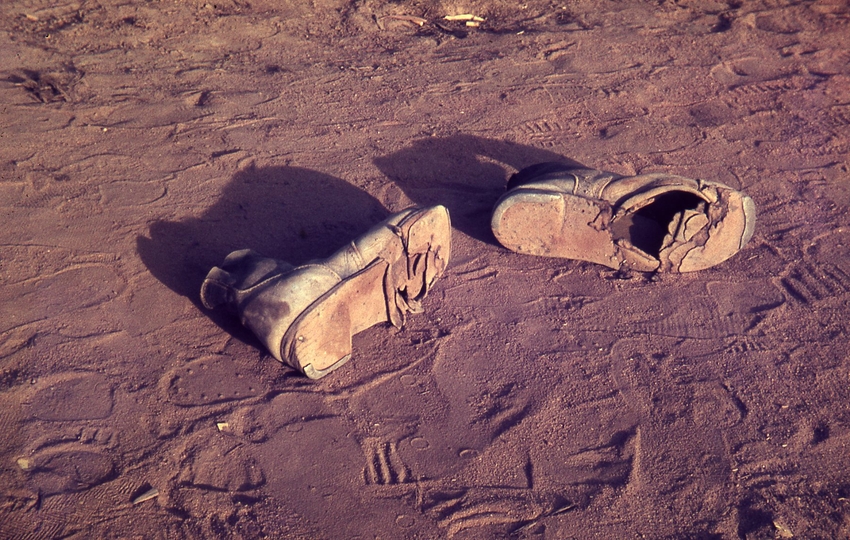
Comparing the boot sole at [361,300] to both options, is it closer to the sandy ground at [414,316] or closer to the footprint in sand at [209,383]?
the sandy ground at [414,316]

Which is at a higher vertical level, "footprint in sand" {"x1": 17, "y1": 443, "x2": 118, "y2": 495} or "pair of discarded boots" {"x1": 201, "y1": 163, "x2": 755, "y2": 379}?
"pair of discarded boots" {"x1": 201, "y1": 163, "x2": 755, "y2": 379}

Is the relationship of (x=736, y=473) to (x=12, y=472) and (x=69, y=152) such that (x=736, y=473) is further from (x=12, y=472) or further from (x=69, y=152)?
(x=69, y=152)

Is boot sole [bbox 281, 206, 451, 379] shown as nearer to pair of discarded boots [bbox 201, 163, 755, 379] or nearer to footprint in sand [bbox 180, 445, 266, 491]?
pair of discarded boots [bbox 201, 163, 755, 379]

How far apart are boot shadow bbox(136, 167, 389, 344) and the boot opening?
1.50 m

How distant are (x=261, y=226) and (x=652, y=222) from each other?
2.39 meters

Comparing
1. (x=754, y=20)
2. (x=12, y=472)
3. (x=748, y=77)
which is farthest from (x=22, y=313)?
(x=754, y=20)

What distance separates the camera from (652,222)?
12.8 feet

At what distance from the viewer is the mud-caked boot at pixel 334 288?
2.92m

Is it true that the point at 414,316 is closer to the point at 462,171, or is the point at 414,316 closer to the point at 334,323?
the point at 334,323

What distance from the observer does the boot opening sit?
377 cm

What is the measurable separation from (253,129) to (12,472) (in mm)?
2902

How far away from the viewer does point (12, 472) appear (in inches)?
104

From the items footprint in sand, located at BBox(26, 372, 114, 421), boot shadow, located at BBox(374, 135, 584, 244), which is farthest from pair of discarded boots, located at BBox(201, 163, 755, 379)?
footprint in sand, located at BBox(26, 372, 114, 421)

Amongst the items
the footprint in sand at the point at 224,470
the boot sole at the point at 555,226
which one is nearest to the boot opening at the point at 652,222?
the boot sole at the point at 555,226
